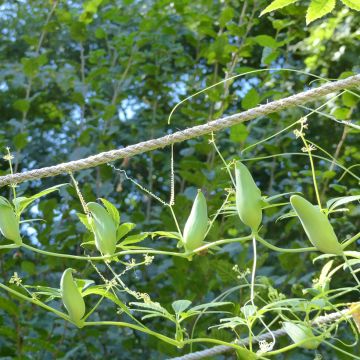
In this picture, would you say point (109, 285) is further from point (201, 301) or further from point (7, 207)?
point (201, 301)

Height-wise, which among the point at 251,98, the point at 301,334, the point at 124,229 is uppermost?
the point at 124,229

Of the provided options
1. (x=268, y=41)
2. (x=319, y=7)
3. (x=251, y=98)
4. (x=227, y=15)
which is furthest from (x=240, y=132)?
(x=319, y=7)

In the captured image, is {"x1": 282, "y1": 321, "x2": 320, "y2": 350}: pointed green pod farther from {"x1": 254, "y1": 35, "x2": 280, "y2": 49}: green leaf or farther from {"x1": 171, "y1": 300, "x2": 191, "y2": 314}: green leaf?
{"x1": 254, "y1": 35, "x2": 280, "y2": 49}: green leaf

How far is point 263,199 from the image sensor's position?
0.83 meters

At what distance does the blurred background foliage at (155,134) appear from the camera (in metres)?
1.82

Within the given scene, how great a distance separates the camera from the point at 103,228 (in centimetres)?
88

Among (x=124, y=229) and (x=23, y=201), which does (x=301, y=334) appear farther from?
(x=23, y=201)

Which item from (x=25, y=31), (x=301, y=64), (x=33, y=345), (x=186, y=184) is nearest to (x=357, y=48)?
(x=301, y=64)

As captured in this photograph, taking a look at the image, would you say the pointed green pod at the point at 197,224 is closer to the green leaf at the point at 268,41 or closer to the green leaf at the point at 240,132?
the green leaf at the point at 240,132

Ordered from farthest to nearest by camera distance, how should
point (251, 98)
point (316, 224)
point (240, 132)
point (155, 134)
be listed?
point (155, 134), point (240, 132), point (251, 98), point (316, 224)

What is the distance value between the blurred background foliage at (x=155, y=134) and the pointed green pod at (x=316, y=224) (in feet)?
1.93

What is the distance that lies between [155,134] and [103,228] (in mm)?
1412

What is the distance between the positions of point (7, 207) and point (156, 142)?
0.57 feet

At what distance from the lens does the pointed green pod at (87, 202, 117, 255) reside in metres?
0.88
